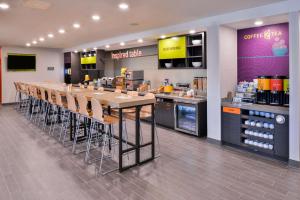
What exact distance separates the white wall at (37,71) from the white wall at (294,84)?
10007 millimetres

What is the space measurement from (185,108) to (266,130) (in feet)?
6.38

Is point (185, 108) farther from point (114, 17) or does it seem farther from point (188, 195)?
point (188, 195)

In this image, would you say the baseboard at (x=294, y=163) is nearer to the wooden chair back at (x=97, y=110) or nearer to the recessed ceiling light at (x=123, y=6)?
the wooden chair back at (x=97, y=110)

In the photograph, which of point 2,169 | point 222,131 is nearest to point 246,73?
point 222,131

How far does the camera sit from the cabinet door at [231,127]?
170 inches

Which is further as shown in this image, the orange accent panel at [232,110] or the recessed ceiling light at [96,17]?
the recessed ceiling light at [96,17]

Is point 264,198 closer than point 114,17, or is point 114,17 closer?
point 264,198

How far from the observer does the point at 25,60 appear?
10.3 metres

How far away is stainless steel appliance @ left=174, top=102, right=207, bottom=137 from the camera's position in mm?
5059

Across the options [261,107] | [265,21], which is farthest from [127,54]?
[261,107]

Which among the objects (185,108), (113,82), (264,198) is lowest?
(264,198)

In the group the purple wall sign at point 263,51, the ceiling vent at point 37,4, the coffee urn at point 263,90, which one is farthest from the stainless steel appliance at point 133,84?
the coffee urn at point 263,90

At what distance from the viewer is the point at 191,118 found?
213 inches

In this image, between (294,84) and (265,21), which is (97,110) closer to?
(294,84)
